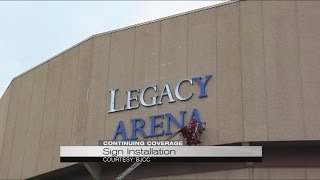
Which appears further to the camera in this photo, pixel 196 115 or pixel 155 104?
pixel 155 104

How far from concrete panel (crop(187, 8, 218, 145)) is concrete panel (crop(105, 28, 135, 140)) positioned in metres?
2.41

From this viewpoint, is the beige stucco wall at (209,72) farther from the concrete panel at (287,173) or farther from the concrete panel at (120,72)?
the concrete panel at (287,173)

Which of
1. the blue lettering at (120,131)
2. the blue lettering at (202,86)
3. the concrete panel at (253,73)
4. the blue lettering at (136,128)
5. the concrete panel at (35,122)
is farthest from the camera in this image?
the concrete panel at (35,122)

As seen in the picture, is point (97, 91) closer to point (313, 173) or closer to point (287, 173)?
point (287, 173)

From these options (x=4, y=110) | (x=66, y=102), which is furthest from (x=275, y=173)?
(x=4, y=110)

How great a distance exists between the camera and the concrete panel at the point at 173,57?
787 inches

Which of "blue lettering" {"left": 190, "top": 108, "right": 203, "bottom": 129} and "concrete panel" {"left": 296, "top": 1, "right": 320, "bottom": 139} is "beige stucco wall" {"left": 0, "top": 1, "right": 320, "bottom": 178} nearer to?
"concrete panel" {"left": 296, "top": 1, "right": 320, "bottom": 139}

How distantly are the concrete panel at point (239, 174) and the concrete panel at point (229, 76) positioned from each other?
94 centimetres

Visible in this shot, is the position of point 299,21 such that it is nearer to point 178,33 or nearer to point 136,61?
point 178,33

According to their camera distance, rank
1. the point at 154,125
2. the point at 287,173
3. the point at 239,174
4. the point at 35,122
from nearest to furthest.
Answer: the point at 287,173 → the point at 239,174 → the point at 154,125 → the point at 35,122

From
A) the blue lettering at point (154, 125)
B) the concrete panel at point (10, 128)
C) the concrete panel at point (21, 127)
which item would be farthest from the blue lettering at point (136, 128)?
the concrete panel at point (10, 128)

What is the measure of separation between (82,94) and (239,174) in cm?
737

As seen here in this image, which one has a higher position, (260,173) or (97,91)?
(97,91)

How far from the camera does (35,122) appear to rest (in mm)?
24859
